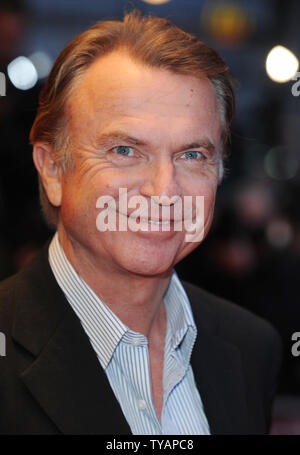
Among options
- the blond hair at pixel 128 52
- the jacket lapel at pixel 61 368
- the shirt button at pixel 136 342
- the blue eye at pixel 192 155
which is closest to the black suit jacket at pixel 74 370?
the jacket lapel at pixel 61 368

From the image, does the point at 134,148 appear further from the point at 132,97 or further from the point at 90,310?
the point at 90,310

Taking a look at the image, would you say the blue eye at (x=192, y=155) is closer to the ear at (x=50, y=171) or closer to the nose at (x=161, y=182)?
the nose at (x=161, y=182)

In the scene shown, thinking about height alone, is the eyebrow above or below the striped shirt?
above

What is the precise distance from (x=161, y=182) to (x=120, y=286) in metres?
0.28

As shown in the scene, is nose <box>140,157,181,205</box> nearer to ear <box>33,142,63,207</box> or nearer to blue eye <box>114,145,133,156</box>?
blue eye <box>114,145,133,156</box>

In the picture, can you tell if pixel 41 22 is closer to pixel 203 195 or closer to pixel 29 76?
pixel 29 76

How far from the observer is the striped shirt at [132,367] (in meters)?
1.30

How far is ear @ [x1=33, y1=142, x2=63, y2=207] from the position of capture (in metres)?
1.40

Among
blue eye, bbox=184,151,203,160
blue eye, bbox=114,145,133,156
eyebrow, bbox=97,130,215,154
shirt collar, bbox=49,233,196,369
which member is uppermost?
eyebrow, bbox=97,130,215,154

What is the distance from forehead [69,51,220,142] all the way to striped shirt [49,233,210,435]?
1.15ft

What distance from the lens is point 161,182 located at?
4.04 feet

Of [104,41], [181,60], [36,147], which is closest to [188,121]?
[181,60]

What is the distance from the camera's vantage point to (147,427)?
1.29 metres

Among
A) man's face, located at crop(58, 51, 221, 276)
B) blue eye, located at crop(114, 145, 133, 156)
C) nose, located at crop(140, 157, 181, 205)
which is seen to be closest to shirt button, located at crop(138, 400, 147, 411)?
man's face, located at crop(58, 51, 221, 276)
